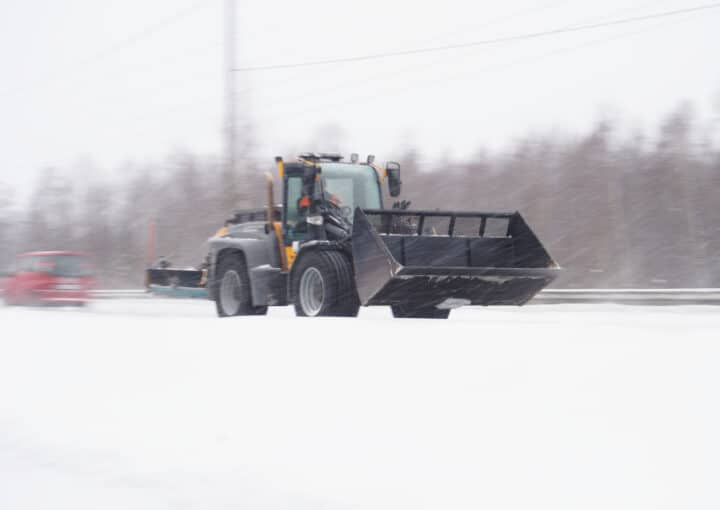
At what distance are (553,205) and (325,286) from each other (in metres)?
32.4

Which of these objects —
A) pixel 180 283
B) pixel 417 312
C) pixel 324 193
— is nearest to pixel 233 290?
pixel 180 283

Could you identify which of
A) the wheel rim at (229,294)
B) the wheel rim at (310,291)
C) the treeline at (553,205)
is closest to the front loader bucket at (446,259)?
the wheel rim at (310,291)

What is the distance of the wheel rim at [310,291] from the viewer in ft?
37.7

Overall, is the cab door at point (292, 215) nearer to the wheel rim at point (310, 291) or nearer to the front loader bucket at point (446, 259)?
the wheel rim at point (310, 291)

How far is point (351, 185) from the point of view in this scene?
41.2 ft

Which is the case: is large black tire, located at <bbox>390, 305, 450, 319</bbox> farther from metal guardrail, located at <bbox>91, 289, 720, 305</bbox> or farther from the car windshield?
the car windshield

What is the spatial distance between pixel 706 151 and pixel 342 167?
31851mm

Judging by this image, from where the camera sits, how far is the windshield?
12352 mm

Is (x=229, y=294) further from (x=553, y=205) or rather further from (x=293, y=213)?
(x=553, y=205)

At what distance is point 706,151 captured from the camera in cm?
4050

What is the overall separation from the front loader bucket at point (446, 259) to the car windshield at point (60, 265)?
1188cm

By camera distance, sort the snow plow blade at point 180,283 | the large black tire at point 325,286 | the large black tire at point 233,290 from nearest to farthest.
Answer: the large black tire at point 325,286, the large black tire at point 233,290, the snow plow blade at point 180,283

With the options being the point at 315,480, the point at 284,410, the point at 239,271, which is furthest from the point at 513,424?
the point at 239,271

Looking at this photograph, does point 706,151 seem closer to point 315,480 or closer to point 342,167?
point 342,167
